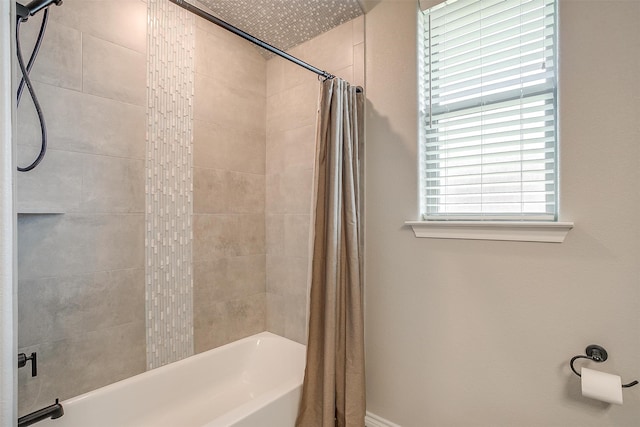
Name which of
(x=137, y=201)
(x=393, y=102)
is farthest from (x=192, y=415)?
(x=393, y=102)

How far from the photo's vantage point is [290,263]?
222cm

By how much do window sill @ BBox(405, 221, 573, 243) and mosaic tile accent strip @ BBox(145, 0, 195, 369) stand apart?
4.35 ft

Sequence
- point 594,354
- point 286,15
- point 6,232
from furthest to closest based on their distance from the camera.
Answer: point 286,15 → point 594,354 → point 6,232

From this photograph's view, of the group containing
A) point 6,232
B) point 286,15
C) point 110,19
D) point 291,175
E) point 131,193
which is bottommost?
point 6,232

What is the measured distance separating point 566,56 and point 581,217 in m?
0.64

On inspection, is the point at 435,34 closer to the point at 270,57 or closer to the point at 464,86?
the point at 464,86

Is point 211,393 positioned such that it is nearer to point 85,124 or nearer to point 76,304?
point 76,304

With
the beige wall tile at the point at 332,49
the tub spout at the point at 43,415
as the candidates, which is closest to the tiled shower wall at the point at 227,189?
the beige wall tile at the point at 332,49

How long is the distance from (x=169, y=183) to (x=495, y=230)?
67.5 inches

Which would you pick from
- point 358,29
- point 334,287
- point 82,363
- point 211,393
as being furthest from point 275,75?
point 211,393

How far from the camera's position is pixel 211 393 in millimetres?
1954

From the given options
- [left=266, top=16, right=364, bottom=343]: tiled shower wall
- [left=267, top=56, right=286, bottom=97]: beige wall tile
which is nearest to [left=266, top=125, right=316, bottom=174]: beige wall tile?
[left=266, top=16, right=364, bottom=343]: tiled shower wall

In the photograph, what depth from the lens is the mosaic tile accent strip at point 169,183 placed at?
68.1 inches

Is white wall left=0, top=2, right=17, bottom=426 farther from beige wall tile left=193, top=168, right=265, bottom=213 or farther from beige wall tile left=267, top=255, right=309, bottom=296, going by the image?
beige wall tile left=267, top=255, right=309, bottom=296
